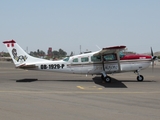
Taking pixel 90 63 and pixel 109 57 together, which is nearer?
pixel 109 57

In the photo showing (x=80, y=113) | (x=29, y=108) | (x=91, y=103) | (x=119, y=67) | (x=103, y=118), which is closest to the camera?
(x=103, y=118)

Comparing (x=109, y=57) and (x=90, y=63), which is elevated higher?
(x=109, y=57)

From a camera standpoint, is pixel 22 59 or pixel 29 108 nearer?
pixel 29 108

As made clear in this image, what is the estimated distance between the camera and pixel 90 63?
1633 centimetres

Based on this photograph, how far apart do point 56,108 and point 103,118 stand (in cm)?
181

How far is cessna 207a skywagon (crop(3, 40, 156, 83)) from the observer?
16.0 metres

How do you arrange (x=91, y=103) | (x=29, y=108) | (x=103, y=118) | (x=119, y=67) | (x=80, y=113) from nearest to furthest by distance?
1. (x=103, y=118)
2. (x=80, y=113)
3. (x=29, y=108)
4. (x=91, y=103)
5. (x=119, y=67)

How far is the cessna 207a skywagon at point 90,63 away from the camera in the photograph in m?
16.0

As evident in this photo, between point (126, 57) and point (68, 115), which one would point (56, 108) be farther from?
point (126, 57)

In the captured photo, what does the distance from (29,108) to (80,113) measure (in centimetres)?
173

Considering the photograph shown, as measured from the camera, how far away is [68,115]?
629 cm

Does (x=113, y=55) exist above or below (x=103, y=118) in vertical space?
above

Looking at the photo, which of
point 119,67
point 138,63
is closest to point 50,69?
point 119,67

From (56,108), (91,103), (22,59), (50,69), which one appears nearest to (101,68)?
(50,69)
